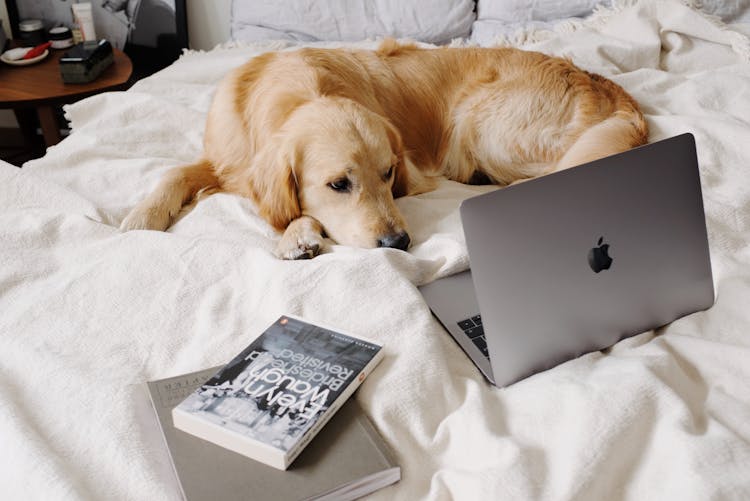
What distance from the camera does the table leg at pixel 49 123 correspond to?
7.99ft

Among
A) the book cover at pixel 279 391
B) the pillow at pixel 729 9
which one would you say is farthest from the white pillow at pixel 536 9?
the book cover at pixel 279 391

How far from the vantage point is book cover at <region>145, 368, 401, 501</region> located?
83 centimetres

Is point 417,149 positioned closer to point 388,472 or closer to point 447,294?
point 447,294

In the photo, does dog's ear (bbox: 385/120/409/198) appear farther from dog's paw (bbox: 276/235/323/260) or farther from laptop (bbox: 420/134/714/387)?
laptop (bbox: 420/134/714/387)

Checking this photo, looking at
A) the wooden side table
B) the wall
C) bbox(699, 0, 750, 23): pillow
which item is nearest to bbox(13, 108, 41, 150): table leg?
→ the wooden side table

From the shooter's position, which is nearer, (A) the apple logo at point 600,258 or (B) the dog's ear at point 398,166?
(A) the apple logo at point 600,258

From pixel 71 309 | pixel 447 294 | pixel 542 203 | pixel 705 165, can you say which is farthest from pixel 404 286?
pixel 705 165

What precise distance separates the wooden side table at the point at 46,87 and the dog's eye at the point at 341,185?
4.33 ft

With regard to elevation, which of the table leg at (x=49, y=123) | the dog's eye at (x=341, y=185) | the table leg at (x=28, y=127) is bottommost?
the table leg at (x=28, y=127)

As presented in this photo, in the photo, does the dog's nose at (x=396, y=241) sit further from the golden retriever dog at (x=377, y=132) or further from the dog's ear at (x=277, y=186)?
the dog's ear at (x=277, y=186)

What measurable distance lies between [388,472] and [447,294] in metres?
0.46

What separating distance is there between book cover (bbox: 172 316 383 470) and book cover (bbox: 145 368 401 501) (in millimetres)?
14

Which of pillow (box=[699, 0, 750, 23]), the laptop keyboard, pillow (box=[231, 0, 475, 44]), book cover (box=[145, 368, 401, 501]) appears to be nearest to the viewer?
book cover (box=[145, 368, 401, 501])

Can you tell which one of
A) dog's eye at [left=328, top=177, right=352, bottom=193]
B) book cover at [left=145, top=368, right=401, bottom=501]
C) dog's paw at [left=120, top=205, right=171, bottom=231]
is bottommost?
dog's paw at [left=120, top=205, right=171, bottom=231]
